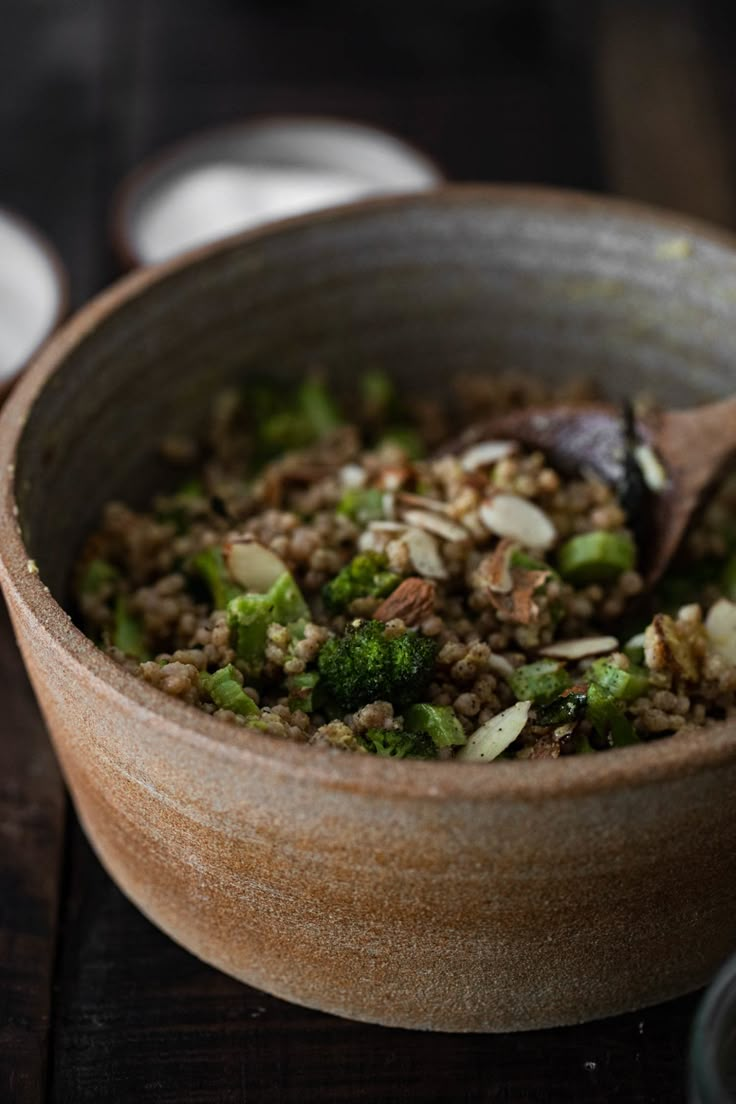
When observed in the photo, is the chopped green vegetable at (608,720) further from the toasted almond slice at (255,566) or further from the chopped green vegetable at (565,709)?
the toasted almond slice at (255,566)

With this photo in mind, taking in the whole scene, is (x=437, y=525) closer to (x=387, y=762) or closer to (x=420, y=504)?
(x=420, y=504)

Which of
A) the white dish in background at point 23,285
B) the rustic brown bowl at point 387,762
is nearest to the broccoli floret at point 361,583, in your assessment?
the rustic brown bowl at point 387,762

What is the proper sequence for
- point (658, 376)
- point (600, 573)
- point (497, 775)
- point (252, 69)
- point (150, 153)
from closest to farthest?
1. point (497, 775)
2. point (600, 573)
3. point (658, 376)
4. point (150, 153)
5. point (252, 69)

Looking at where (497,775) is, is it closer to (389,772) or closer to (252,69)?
(389,772)

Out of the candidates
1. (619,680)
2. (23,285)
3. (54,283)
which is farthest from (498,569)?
(23,285)

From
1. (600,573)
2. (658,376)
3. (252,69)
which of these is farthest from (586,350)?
(252,69)

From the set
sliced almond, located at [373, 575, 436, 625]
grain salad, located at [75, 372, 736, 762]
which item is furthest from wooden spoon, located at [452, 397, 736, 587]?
sliced almond, located at [373, 575, 436, 625]
